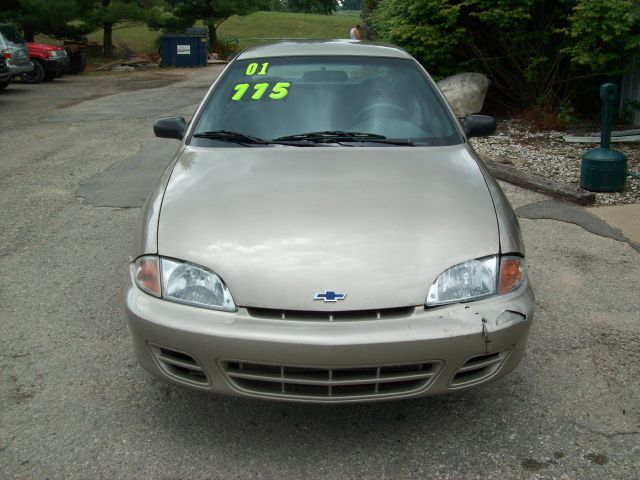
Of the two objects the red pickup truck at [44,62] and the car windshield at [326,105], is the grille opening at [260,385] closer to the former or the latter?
the car windshield at [326,105]

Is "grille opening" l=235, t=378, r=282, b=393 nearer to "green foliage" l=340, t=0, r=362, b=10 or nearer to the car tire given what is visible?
the car tire

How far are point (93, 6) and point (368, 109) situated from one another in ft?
91.2

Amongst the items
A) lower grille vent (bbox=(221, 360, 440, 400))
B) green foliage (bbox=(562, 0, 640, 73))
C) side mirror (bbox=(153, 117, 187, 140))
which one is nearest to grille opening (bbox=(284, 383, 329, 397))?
lower grille vent (bbox=(221, 360, 440, 400))

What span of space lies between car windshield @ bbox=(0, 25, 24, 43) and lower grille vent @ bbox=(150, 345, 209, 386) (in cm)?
1812

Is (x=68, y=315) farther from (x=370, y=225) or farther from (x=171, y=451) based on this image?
(x=370, y=225)

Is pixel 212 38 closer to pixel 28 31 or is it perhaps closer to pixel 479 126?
pixel 28 31

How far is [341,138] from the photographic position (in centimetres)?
373

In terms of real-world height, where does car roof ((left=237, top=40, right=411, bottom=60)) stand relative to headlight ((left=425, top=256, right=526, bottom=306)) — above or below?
above

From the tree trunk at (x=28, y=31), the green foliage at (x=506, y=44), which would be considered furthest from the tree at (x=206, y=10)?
the green foliage at (x=506, y=44)

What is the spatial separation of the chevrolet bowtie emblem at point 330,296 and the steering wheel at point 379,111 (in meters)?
1.58

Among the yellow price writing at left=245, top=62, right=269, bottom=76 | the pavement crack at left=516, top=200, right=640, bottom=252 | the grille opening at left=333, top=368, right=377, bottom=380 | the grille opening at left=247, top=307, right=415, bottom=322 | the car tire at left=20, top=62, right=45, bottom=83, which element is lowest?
the car tire at left=20, top=62, right=45, bottom=83

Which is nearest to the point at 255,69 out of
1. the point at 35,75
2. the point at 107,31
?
the point at 35,75

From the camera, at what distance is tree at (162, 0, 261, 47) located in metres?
35.0

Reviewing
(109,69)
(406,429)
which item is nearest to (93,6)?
(109,69)
